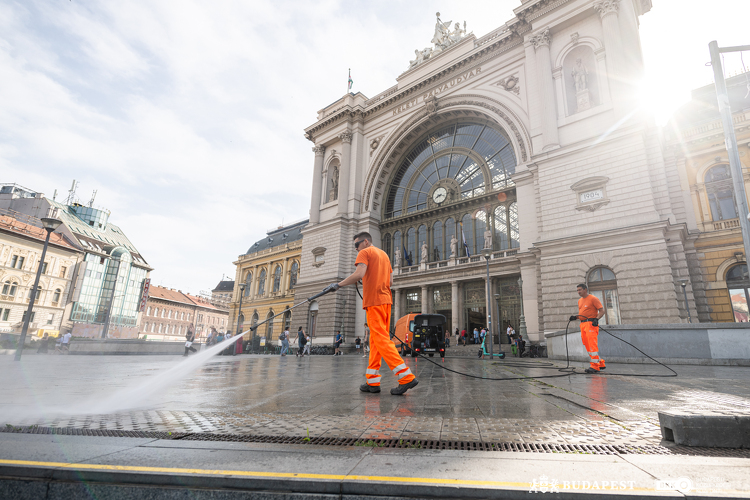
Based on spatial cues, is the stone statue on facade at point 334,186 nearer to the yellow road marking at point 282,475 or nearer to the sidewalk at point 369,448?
the sidewalk at point 369,448

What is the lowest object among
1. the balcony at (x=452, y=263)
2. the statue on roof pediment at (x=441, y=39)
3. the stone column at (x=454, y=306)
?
the stone column at (x=454, y=306)

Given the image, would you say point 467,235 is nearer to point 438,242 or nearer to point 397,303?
point 438,242

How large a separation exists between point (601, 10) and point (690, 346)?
19693mm

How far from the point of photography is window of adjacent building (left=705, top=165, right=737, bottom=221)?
2183cm

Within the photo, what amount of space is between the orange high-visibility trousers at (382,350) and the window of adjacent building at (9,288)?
5453 centimetres

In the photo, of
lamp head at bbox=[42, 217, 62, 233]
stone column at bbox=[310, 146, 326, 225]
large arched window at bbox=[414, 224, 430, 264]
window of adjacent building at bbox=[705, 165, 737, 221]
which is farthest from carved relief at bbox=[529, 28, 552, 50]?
lamp head at bbox=[42, 217, 62, 233]

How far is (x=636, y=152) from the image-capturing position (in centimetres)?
1862

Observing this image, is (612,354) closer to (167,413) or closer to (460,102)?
(167,413)

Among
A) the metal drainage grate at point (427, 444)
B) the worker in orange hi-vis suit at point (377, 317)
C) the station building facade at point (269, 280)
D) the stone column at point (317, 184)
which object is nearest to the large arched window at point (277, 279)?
the station building facade at point (269, 280)

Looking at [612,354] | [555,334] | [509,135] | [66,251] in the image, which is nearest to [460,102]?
[509,135]

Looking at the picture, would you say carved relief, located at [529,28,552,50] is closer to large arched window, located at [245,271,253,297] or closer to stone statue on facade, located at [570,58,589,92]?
stone statue on facade, located at [570,58,589,92]

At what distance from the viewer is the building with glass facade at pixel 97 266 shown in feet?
176

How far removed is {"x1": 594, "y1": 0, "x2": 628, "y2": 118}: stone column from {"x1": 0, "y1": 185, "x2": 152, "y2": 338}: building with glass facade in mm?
53533

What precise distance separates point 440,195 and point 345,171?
9360 millimetres
